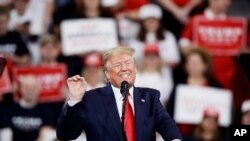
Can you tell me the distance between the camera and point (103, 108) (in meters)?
4.70

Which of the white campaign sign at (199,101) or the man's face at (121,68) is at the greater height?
the man's face at (121,68)

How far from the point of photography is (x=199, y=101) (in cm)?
880

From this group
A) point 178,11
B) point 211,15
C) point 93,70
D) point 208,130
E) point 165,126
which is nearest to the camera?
point 165,126

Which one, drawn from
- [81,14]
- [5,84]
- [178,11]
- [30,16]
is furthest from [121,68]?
[30,16]

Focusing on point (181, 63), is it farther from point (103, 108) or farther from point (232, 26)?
point (103, 108)

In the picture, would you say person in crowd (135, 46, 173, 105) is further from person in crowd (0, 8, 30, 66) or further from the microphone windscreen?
the microphone windscreen

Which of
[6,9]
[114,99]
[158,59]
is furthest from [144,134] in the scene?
[6,9]

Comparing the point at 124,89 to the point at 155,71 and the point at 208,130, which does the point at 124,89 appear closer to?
the point at 208,130

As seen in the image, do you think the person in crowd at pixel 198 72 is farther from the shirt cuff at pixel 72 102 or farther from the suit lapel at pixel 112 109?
the shirt cuff at pixel 72 102

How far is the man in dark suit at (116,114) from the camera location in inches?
180

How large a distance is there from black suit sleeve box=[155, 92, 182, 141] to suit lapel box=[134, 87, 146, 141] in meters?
0.09

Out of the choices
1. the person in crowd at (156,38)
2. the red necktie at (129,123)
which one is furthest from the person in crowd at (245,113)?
the red necktie at (129,123)

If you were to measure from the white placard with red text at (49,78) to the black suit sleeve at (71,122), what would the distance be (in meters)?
4.47

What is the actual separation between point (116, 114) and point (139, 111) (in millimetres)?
126
